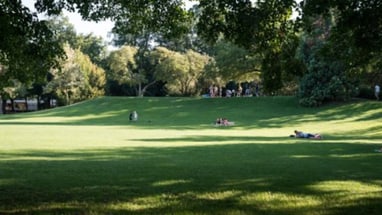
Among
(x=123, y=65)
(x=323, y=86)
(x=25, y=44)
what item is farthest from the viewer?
(x=123, y=65)

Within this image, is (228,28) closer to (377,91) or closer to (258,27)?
(258,27)

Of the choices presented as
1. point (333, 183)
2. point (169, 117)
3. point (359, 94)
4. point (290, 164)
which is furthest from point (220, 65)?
point (333, 183)

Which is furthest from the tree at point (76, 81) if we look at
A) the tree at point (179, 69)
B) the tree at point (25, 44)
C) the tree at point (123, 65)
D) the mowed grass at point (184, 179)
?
the tree at point (25, 44)

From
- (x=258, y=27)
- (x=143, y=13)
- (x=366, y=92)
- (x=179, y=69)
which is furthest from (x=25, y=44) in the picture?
(x=179, y=69)

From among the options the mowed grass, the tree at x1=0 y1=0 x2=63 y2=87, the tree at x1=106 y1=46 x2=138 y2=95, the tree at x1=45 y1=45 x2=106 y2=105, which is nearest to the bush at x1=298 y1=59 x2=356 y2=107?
the mowed grass

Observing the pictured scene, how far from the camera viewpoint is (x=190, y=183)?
11.1 metres

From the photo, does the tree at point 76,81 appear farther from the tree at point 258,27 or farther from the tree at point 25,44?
the tree at point 258,27

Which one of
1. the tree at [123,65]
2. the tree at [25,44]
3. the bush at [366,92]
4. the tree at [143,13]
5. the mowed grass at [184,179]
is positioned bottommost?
the mowed grass at [184,179]

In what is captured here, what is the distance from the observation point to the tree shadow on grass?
28.7 feet

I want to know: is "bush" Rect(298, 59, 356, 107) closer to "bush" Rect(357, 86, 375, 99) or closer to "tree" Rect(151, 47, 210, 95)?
"bush" Rect(357, 86, 375, 99)

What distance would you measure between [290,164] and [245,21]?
20.9 ft

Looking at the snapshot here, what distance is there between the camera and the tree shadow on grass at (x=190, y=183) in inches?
344

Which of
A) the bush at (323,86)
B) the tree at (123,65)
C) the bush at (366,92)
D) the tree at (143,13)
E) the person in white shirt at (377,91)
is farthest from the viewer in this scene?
the tree at (123,65)

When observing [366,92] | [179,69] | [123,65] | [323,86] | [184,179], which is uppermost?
[123,65]
